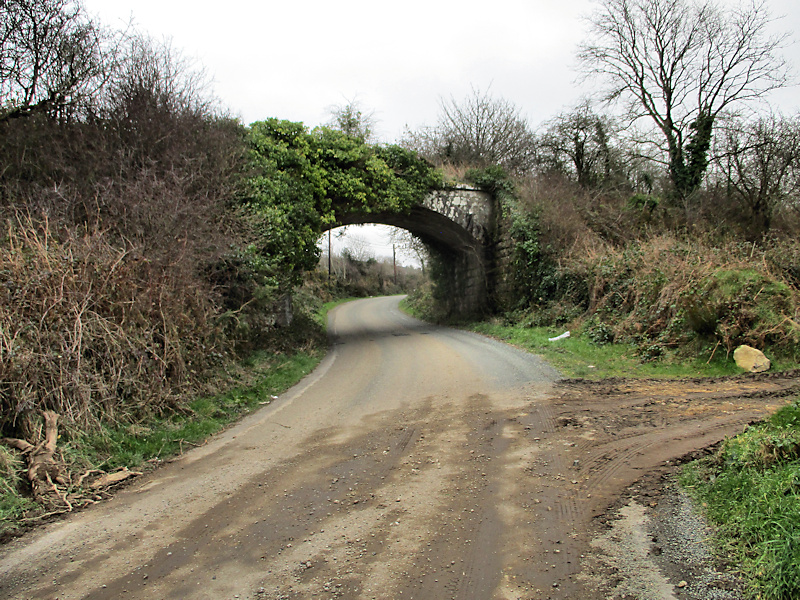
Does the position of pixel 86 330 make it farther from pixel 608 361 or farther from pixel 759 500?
pixel 608 361

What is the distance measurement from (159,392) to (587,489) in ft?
17.3

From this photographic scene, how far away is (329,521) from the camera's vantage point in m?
3.44

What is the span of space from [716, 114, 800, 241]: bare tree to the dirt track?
41.9 ft

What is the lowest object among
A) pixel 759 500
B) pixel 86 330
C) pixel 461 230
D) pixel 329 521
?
pixel 329 521

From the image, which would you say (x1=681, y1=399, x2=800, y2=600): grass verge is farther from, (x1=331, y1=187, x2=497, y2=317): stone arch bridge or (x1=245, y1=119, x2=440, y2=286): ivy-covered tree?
(x1=331, y1=187, x2=497, y2=317): stone arch bridge

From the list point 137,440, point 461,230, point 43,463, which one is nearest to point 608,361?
point 137,440

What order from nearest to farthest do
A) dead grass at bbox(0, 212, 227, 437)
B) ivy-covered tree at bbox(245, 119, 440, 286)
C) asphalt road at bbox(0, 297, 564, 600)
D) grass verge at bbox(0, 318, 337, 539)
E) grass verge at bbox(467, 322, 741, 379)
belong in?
asphalt road at bbox(0, 297, 564, 600), grass verge at bbox(0, 318, 337, 539), dead grass at bbox(0, 212, 227, 437), grass verge at bbox(467, 322, 741, 379), ivy-covered tree at bbox(245, 119, 440, 286)

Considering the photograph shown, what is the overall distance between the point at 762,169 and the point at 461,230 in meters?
11.1

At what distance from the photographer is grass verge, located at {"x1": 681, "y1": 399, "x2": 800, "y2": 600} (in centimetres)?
239

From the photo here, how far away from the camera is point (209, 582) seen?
278 cm

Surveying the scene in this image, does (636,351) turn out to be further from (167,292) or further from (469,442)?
(167,292)

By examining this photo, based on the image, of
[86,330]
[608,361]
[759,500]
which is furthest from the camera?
[608,361]

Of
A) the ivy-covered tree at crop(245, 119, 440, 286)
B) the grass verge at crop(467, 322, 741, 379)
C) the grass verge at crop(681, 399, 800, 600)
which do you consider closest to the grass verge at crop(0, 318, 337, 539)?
the ivy-covered tree at crop(245, 119, 440, 286)

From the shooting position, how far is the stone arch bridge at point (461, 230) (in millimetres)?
16516
